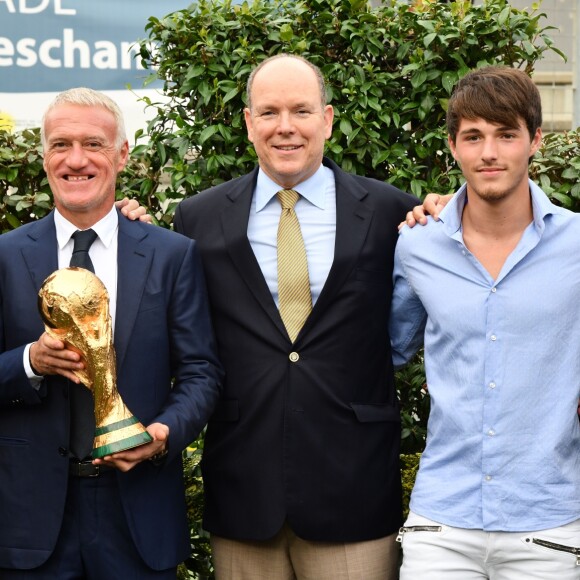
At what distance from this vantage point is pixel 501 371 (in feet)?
11.5

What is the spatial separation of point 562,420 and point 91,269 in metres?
1.62

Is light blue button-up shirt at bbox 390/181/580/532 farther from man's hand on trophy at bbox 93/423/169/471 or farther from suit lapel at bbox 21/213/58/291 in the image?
suit lapel at bbox 21/213/58/291

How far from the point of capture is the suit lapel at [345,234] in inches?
152

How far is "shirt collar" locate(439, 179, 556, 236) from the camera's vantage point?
11.8ft

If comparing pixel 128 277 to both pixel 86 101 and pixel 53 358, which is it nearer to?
pixel 53 358

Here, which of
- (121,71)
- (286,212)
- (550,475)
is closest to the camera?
(550,475)

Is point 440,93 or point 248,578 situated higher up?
point 440,93

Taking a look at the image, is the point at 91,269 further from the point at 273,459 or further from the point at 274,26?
the point at 274,26

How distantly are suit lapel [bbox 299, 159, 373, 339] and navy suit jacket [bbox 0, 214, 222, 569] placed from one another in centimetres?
43

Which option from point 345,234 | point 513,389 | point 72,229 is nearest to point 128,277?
point 72,229

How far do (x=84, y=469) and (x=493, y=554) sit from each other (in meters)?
1.34

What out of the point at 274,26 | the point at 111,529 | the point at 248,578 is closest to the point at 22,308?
the point at 111,529

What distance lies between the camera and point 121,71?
7215 mm

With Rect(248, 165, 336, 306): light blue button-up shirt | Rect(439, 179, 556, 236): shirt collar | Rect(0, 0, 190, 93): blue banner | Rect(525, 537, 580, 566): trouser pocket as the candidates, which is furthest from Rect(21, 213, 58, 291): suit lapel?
Rect(0, 0, 190, 93): blue banner
